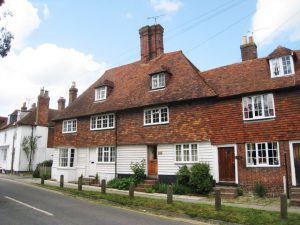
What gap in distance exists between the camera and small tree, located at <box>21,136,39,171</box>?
35031mm

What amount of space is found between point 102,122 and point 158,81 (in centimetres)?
605

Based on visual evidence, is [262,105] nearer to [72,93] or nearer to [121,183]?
[121,183]

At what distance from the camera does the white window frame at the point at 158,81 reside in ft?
72.3

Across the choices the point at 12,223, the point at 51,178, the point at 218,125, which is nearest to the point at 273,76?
the point at 218,125

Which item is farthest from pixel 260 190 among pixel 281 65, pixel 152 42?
pixel 152 42

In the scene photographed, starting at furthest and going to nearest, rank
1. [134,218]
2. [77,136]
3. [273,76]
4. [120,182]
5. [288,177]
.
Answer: [77,136], [120,182], [273,76], [288,177], [134,218]

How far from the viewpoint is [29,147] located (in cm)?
3541

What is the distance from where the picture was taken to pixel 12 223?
9086mm

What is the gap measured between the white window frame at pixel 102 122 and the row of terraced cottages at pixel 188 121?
0.28 feet

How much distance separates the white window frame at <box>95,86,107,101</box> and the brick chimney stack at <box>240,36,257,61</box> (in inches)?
481

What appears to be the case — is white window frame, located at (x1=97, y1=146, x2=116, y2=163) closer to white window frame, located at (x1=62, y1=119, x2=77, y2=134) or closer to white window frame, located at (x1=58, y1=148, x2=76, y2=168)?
white window frame, located at (x1=58, y1=148, x2=76, y2=168)

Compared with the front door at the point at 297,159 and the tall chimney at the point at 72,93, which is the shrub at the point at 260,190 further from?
the tall chimney at the point at 72,93

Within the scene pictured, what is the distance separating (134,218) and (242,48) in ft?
56.7

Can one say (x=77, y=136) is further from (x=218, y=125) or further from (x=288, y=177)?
(x=288, y=177)
